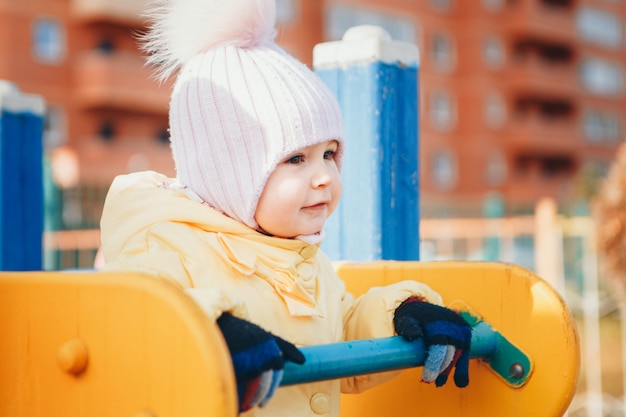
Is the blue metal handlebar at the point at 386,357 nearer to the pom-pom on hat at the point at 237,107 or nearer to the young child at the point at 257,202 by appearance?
the young child at the point at 257,202

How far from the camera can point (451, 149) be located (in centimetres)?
2686

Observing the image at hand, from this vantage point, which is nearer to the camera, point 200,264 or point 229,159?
point 200,264

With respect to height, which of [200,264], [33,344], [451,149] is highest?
[451,149]

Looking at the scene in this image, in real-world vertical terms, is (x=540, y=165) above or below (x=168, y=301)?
above

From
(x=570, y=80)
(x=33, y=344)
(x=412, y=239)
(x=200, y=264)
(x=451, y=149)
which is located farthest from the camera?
(x=570, y=80)

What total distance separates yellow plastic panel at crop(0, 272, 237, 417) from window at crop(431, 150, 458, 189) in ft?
82.5

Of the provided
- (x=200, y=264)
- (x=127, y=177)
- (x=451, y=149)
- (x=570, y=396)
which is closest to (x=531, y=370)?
(x=570, y=396)

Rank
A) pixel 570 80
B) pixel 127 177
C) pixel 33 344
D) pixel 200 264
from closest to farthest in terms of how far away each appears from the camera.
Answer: pixel 33 344 < pixel 200 264 < pixel 127 177 < pixel 570 80

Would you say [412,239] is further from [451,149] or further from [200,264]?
[451,149]

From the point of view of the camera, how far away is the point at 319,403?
66.0 inches

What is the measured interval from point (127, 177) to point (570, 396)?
3.17 feet

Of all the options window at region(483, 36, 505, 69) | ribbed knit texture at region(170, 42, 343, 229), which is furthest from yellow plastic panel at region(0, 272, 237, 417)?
window at region(483, 36, 505, 69)

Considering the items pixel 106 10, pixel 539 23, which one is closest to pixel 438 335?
pixel 106 10

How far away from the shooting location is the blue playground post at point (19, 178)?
319 centimetres
